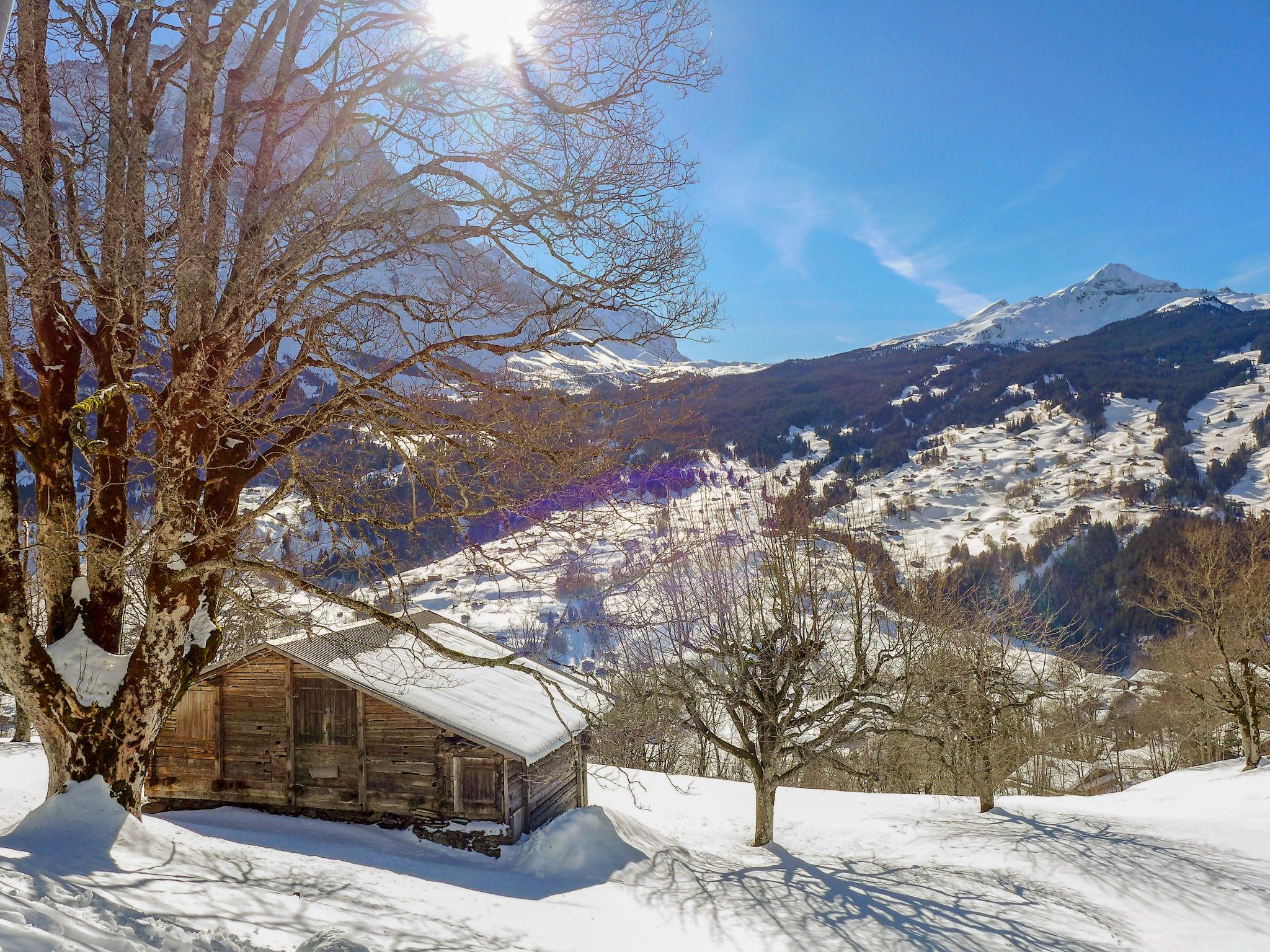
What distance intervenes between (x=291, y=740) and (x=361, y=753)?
5.45 ft

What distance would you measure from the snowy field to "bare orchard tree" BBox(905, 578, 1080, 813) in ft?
6.68

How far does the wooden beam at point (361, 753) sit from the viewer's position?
15.5 metres

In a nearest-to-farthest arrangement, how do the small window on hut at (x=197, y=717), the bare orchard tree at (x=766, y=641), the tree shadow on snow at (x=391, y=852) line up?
the tree shadow on snow at (x=391, y=852) → the small window on hut at (x=197, y=717) → the bare orchard tree at (x=766, y=641)

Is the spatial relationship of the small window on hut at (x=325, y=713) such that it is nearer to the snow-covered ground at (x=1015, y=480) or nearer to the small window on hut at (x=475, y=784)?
the small window on hut at (x=475, y=784)

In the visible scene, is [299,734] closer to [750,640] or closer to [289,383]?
[750,640]

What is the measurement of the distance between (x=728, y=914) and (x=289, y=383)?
1026cm

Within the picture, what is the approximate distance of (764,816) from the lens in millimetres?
17719

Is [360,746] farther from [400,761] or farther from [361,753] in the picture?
[400,761]

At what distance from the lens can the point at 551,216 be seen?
6.77 m

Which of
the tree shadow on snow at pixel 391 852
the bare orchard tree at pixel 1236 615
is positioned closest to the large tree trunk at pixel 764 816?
the tree shadow on snow at pixel 391 852

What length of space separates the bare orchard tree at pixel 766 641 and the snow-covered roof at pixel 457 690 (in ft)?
7.47

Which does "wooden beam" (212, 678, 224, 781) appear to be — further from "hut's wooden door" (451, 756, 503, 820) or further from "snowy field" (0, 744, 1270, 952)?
"hut's wooden door" (451, 756, 503, 820)

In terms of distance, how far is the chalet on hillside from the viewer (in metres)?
14.8

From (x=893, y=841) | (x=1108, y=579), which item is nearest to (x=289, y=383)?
(x=893, y=841)
